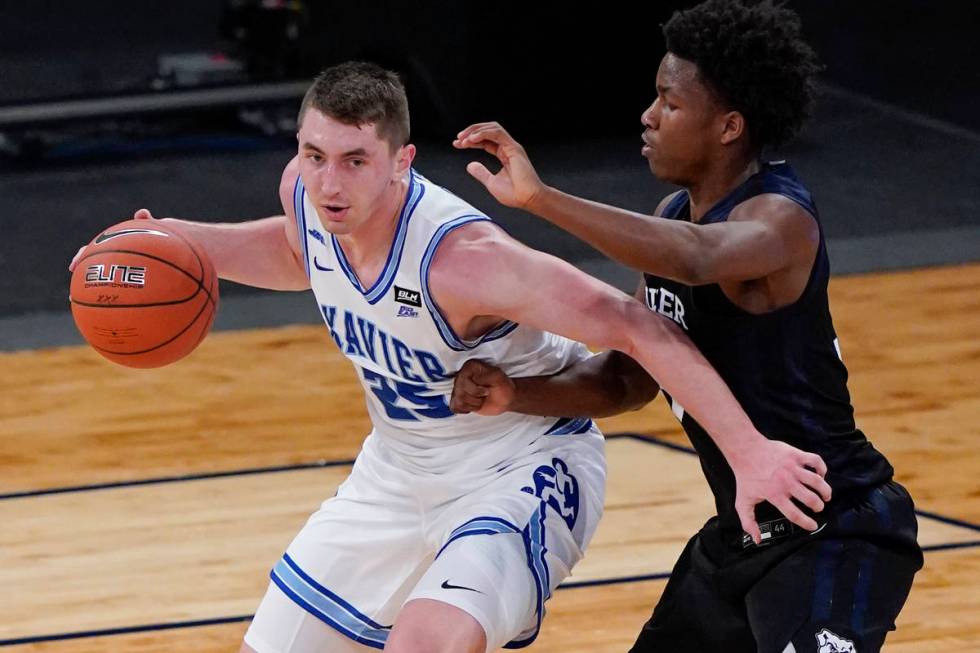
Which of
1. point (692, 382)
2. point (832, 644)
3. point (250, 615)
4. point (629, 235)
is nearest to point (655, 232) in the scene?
point (629, 235)

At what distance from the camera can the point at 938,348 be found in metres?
7.79

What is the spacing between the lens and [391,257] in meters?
3.80

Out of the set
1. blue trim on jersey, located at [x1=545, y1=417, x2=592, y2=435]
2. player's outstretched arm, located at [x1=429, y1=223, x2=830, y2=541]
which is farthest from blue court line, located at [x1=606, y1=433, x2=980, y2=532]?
player's outstretched arm, located at [x1=429, y1=223, x2=830, y2=541]

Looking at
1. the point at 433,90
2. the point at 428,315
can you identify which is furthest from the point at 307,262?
the point at 433,90

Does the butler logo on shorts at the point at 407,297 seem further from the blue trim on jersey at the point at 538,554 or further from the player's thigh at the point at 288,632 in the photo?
the player's thigh at the point at 288,632

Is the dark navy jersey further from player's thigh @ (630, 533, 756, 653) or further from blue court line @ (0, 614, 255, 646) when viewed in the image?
blue court line @ (0, 614, 255, 646)

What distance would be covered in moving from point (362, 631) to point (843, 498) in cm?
117

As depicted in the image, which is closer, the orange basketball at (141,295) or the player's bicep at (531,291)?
the player's bicep at (531,291)

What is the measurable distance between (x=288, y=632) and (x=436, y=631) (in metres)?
0.52

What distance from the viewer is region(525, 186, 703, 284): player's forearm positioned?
3.34 m

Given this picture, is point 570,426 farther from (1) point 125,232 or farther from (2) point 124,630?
(2) point 124,630

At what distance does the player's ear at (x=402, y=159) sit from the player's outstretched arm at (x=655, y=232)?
0.37 metres

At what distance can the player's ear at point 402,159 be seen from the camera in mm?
3807

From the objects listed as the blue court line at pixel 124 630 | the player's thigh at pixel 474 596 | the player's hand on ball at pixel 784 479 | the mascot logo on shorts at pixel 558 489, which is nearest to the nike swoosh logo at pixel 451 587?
the player's thigh at pixel 474 596
